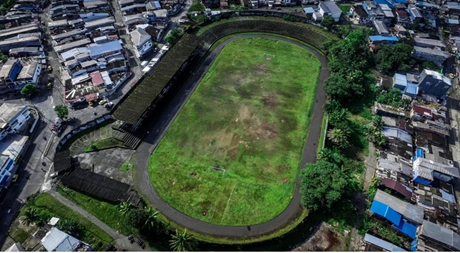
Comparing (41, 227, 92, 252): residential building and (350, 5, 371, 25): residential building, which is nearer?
(41, 227, 92, 252): residential building

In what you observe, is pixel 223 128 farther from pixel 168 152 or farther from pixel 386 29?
pixel 386 29

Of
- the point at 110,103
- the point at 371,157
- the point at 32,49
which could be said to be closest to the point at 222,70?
the point at 110,103

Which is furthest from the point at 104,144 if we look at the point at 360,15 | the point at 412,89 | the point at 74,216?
the point at 360,15

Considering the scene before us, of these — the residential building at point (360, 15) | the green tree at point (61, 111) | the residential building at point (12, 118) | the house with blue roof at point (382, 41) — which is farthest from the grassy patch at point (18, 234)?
the residential building at point (360, 15)

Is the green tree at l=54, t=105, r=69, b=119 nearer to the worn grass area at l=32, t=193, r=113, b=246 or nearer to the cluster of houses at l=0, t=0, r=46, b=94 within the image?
the cluster of houses at l=0, t=0, r=46, b=94

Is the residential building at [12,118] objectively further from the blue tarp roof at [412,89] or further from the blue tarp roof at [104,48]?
the blue tarp roof at [412,89]

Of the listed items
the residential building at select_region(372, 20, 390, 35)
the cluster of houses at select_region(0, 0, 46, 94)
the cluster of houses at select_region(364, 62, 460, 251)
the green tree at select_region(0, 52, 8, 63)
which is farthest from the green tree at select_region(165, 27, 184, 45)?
the residential building at select_region(372, 20, 390, 35)
